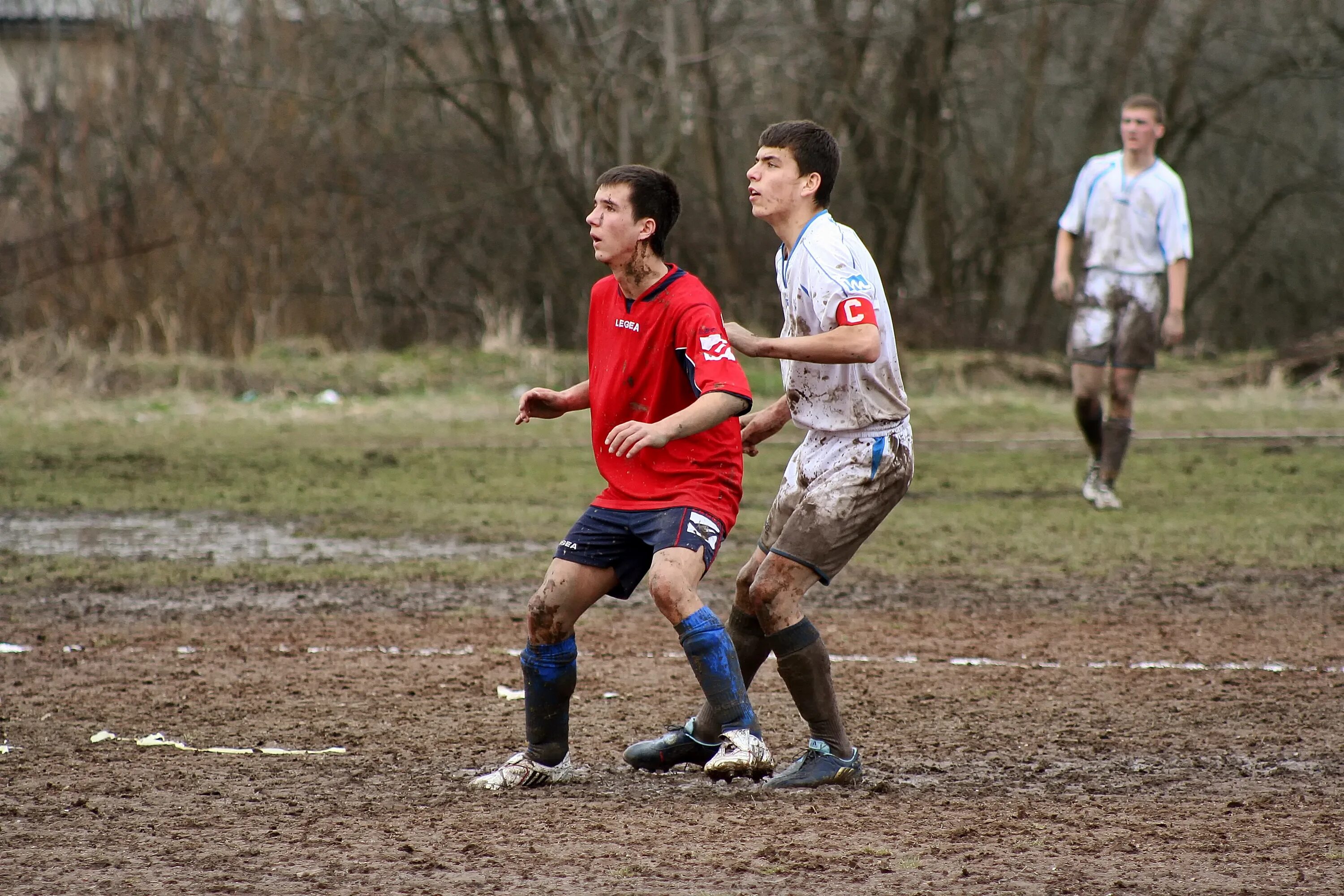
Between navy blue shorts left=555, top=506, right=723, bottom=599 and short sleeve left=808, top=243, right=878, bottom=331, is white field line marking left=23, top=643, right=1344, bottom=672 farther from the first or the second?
short sleeve left=808, top=243, right=878, bottom=331

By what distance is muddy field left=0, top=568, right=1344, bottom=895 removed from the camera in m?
3.68

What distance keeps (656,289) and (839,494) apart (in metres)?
0.77

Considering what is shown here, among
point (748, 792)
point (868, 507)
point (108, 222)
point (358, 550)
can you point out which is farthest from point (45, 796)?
point (108, 222)

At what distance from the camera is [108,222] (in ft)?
65.8

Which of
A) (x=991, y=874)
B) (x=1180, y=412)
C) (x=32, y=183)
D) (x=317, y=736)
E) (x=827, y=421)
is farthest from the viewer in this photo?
(x=32, y=183)

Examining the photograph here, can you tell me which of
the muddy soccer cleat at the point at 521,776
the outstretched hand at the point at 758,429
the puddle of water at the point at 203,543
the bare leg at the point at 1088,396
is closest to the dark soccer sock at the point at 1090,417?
the bare leg at the point at 1088,396

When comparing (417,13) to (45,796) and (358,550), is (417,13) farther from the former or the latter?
(45,796)

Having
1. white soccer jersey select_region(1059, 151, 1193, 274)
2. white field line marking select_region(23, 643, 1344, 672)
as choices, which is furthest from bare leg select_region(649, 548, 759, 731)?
white soccer jersey select_region(1059, 151, 1193, 274)

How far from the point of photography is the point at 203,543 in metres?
9.16

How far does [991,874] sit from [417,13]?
64.9 ft

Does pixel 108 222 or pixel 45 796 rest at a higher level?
pixel 108 222

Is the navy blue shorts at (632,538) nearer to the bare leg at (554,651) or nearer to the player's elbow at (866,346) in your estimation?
the bare leg at (554,651)

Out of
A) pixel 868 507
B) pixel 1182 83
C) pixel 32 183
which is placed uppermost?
pixel 1182 83

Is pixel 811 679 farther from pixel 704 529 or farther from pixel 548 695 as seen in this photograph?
pixel 548 695
